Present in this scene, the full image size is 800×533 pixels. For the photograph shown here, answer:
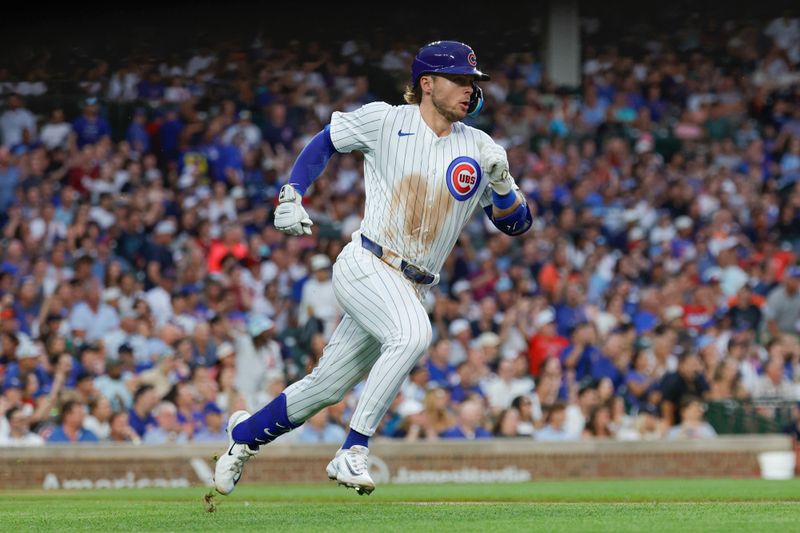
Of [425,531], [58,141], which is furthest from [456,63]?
[58,141]

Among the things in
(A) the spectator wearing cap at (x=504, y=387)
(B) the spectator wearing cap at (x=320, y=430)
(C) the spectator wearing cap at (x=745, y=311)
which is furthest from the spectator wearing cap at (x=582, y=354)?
(B) the spectator wearing cap at (x=320, y=430)

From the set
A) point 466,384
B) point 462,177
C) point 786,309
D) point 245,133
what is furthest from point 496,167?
point 245,133

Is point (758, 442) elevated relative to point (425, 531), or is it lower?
lower

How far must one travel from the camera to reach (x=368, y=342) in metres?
6.90

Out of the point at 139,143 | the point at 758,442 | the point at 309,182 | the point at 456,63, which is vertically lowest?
the point at 758,442

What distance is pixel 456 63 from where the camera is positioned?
6.85 meters

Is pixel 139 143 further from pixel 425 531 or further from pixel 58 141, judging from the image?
pixel 425 531

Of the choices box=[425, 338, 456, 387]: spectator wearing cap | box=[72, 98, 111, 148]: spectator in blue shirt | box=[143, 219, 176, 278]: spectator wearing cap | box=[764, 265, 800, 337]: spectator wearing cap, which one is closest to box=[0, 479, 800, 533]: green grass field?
box=[425, 338, 456, 387]: spectator wearing cap

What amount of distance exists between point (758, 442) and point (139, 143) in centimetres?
904

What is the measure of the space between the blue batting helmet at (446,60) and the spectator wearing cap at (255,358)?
7.12 meters

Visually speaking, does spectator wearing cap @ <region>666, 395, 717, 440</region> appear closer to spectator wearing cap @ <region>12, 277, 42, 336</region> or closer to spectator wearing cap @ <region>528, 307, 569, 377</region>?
spectator wearing cap @ <region>528, 307, 569, 377</region>

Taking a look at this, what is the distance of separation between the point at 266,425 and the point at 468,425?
20.9 feet

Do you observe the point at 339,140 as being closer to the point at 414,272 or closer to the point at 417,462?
the point at 414,272

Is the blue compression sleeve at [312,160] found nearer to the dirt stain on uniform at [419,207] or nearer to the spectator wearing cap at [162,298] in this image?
the dirt stain on uniform at [419,207]
